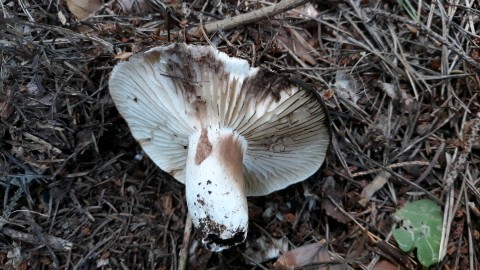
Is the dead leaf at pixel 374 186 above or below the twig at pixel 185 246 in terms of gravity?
above

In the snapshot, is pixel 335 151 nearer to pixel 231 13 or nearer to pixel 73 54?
pixel 231 13

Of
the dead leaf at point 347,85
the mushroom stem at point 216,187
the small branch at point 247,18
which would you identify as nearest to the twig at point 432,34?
the dead leaf at point 347,85

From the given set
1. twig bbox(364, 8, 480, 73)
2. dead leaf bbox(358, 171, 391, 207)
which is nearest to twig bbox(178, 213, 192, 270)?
dead leaf bbox(358, 171, 391, 207)

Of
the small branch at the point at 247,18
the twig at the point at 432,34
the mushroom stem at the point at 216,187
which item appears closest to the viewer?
the mushroom stem at the point at 216,187

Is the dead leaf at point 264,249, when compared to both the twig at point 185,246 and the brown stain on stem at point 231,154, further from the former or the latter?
the brown stain on stem at point 231,154

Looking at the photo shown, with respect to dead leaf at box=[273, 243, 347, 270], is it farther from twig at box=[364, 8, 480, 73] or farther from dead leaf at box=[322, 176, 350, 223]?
twig at box=[364, 8, 480, 73]

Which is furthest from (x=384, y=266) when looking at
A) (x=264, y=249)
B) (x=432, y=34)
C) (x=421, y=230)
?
(x=432, y=34)
